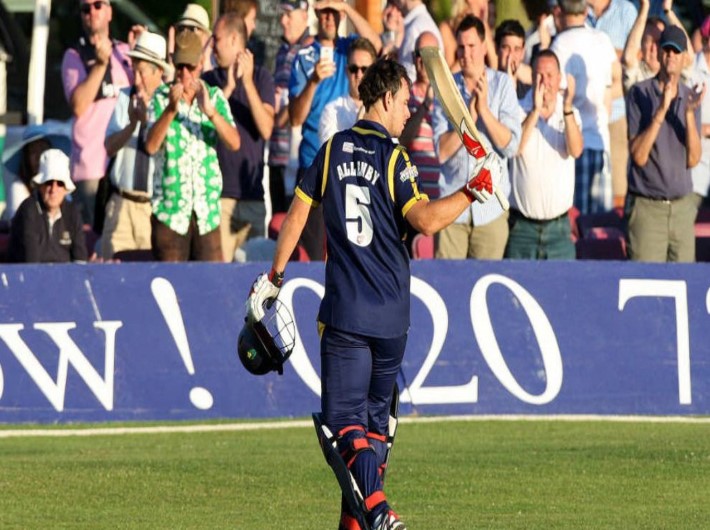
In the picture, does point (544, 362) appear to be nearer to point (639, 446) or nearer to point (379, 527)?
point (639, 446)

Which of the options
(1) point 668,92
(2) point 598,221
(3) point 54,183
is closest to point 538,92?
(1) point 668,92

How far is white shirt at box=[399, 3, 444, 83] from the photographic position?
15.5m

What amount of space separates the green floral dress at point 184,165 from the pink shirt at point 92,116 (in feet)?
4.70

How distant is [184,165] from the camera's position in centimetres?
1380

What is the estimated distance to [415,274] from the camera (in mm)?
13695

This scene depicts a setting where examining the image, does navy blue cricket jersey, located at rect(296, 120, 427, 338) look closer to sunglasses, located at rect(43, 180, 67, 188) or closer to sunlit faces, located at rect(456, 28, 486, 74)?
sunlit faces, located at rect(456, 28, 486, 74)

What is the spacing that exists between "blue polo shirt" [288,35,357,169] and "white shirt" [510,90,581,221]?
1.57 metres

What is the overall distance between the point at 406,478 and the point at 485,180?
12.1ft

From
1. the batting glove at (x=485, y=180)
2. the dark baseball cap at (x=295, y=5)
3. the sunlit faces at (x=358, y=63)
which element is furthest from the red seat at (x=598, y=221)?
the batting glove at (x=485, y=180)

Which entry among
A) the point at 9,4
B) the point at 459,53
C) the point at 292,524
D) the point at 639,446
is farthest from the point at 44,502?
the point at 9,4

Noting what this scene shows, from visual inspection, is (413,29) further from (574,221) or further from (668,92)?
(668,92)

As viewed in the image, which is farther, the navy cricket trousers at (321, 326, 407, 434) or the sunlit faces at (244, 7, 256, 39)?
the sunlit faces at (244, 7, 256, 39)

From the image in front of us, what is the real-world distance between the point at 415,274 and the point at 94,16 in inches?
144

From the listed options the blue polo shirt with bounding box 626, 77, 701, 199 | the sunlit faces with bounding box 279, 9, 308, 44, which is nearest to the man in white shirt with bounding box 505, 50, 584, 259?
the blue polo shirt with bounding box 626, 77, 701, 199
